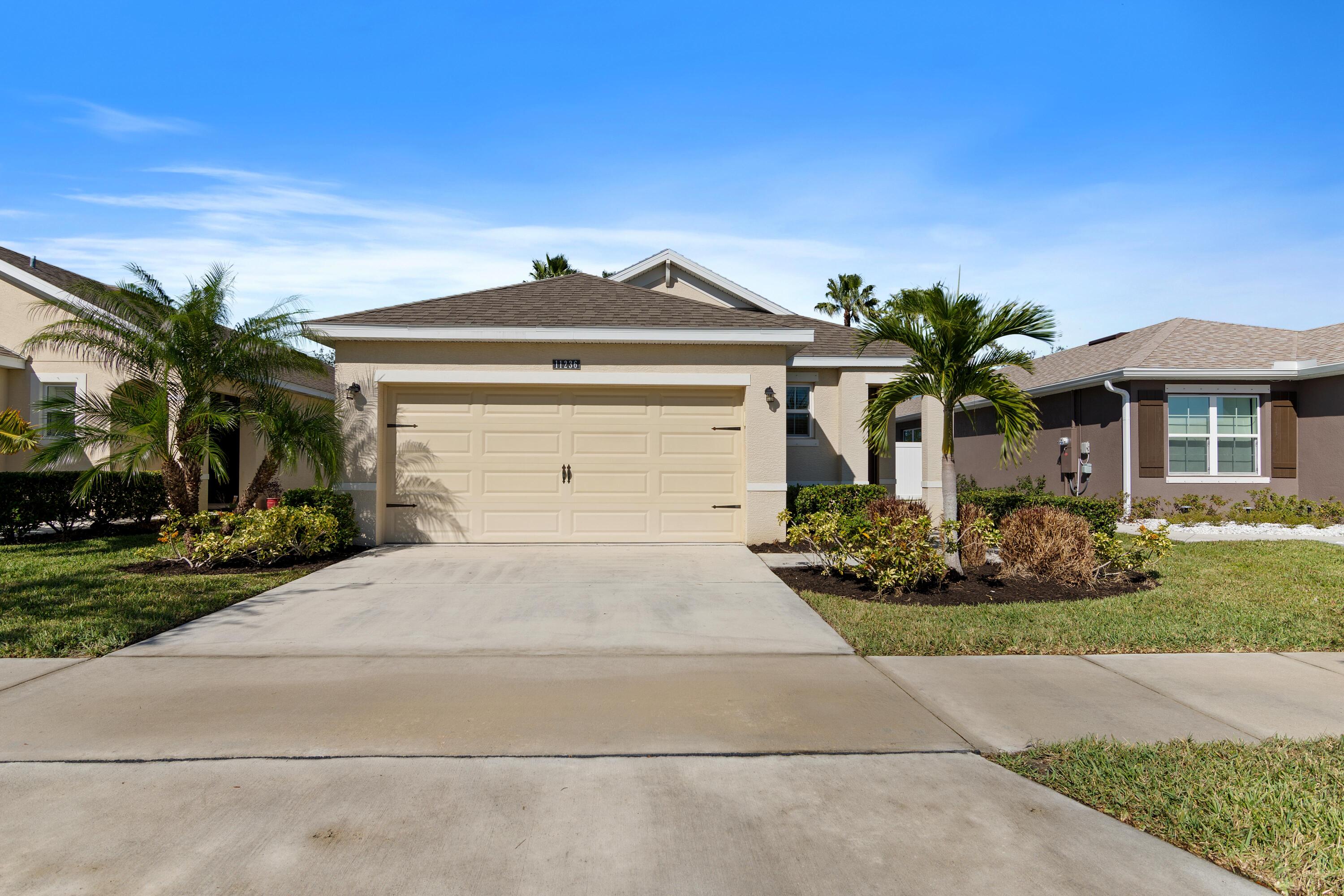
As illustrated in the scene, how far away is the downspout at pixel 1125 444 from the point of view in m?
15.4

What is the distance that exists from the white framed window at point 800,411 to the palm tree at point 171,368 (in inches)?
355

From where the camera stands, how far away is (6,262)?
44.9ft

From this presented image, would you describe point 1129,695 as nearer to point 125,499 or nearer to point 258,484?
point 258,484

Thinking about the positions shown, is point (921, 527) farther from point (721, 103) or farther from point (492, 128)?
point (492, 128)

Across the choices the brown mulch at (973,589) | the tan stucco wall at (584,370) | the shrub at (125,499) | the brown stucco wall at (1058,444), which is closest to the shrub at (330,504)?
the tan stucco wall at (584,370)

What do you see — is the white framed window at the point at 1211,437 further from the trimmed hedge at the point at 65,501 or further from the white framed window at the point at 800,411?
the trimmed hedge at the point at 65,501

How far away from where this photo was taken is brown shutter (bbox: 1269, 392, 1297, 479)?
15750 millimetres

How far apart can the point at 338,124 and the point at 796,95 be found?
7.09 m

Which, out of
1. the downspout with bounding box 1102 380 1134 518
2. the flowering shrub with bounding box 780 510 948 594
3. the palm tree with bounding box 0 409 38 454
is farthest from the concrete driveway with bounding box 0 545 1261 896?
the downspout with bounding box 1102 380 1134 518

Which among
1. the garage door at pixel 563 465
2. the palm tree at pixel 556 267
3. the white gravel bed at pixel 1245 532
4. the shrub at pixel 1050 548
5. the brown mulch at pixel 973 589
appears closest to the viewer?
the brown mulch at pixel 973 589

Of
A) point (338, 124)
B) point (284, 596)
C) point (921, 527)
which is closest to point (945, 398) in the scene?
point (921, 527)

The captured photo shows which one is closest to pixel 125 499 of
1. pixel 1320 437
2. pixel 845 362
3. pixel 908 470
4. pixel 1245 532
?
pixel 845 362

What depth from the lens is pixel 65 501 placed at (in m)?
12.2

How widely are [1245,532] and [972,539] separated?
8569 mm
